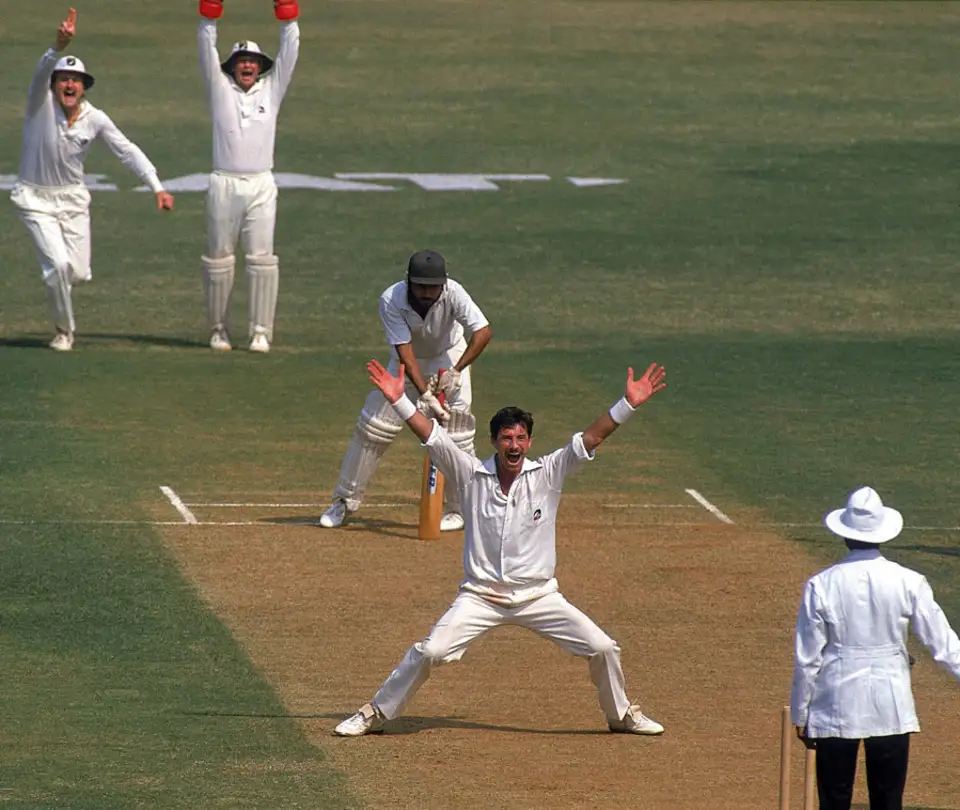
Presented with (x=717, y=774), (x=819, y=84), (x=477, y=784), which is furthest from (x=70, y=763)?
(x=819, y=84)

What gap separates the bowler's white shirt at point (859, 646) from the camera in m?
9.23

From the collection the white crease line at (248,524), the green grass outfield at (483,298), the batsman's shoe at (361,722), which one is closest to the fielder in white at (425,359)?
the white crease line at (248,524)

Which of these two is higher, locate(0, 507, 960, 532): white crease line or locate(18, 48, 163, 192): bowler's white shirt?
locate(18, 48, 163, 192): bowler's white shirt

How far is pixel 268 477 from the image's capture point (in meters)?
17.5

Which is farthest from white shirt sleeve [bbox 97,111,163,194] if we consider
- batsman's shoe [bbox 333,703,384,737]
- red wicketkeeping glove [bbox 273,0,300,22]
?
batsman's shoe [bbox 333,703,384,737]

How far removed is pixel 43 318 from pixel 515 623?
1336cm

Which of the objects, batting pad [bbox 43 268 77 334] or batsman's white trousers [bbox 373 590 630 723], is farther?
batting pad [bbox 43 268 77 334]

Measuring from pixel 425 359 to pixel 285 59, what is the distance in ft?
19.7

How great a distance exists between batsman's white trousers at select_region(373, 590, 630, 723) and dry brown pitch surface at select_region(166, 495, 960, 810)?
23 cm

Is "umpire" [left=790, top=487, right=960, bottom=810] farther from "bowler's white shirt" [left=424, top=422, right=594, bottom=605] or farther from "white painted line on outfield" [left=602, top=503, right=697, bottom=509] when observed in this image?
"white painted line on outfield" [left=602, top=503, right=697, bottom=509]

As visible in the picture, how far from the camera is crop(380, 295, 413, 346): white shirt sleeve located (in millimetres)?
15250

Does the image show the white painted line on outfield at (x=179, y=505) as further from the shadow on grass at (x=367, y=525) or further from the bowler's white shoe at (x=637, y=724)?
the bowler's white shoe at (x=637, y=724)

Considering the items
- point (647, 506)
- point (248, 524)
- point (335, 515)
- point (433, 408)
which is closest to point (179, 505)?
point (248, 524)

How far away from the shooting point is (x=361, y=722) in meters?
11.5
